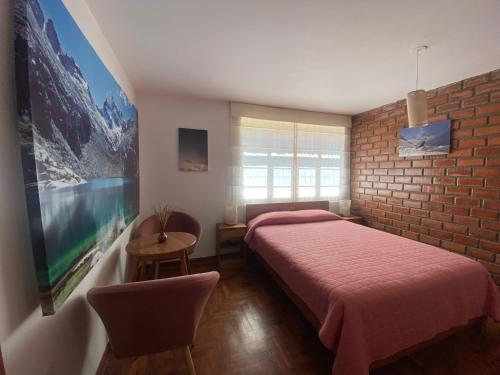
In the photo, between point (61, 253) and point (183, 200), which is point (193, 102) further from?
point (61, 253)

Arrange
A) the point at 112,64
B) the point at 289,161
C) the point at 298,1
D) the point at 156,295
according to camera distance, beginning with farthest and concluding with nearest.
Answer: the point at 289,161 → the point at 112,64 → the point at 298,1 → the point at 156,295

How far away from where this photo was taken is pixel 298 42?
5.34 feet

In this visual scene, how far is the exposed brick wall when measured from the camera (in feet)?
6.66

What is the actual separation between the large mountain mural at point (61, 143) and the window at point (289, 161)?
189cm

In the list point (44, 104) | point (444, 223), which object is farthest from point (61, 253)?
point (444, 223)

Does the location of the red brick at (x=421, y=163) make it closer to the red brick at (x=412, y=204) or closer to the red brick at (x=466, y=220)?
the red brick at (x=412, y=204)

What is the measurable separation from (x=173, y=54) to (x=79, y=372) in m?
2.28

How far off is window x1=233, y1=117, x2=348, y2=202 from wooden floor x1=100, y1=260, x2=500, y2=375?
63.7 inches

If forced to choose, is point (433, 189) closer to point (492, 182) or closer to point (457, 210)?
point (457, 210)

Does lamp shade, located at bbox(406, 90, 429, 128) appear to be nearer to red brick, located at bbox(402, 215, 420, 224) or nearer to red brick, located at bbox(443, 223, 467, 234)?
red brick, located at bbox(443, 223, 467, 234)

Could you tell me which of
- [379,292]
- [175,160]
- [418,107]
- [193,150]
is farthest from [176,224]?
[418,107]

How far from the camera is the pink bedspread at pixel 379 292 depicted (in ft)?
3.83

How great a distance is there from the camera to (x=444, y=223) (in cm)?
240

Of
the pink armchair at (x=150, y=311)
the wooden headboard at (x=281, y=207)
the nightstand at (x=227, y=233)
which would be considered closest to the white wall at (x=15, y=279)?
the pink armchair at (x=150, y=311)
